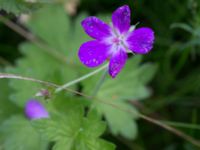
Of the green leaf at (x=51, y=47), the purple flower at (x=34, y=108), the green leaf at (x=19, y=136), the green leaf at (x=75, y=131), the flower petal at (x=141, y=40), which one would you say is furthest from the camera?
the green leaf at (x=51, y=47)

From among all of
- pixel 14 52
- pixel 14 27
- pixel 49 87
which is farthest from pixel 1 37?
pixel 49 87

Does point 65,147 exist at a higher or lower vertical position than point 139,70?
lower

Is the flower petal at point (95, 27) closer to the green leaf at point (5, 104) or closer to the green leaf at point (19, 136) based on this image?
the green leaf at point (19, 136)

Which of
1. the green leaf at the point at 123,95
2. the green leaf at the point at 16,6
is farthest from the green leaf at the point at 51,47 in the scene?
the green leaf at the point at 16,6

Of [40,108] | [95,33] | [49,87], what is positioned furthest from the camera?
Result: [40,108]

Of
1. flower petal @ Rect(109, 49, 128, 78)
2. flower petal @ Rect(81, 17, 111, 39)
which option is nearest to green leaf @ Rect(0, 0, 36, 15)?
flower petal @ Rect(81, 17, 111, 39)

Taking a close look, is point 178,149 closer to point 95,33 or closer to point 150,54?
point 150,54
